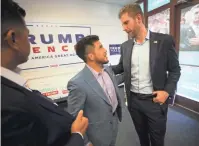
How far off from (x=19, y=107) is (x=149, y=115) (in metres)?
1.30

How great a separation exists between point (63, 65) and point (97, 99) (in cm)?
265

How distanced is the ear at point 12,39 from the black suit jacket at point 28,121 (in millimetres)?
137

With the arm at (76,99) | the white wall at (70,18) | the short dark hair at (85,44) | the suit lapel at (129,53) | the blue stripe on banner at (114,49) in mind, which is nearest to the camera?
the arm at (76,99)

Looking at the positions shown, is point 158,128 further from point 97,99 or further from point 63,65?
point 63,65

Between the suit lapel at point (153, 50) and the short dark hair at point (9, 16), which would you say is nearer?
the short dark hair at point (9, 16)

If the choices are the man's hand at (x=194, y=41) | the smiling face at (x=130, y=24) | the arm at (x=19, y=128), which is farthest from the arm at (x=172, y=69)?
the man's hand at (x=194, y=41)

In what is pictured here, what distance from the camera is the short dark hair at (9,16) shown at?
569 millimetres

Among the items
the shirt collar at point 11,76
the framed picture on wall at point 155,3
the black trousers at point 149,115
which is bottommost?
the black trousers at point 149,115

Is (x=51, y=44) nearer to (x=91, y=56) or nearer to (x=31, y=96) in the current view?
(x=91, y=56)

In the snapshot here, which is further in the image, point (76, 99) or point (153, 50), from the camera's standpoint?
point (153, 50)

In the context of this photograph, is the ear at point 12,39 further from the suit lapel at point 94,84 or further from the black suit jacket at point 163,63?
the black suit jacket at point 163,63

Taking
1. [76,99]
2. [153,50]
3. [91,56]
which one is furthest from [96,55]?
[153,50]

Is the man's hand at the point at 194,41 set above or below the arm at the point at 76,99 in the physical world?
above

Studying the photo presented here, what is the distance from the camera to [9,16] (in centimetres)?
59
